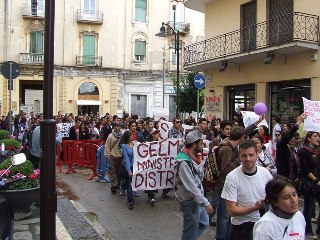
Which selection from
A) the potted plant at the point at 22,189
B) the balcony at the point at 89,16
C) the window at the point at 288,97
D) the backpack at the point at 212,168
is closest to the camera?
the backpack at the point at 212,168

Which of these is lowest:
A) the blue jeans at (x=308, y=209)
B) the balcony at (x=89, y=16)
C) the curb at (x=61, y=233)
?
the curb at (x=61, y=233)

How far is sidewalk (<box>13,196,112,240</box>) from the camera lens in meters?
6.20

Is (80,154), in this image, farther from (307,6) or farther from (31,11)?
(31,11)

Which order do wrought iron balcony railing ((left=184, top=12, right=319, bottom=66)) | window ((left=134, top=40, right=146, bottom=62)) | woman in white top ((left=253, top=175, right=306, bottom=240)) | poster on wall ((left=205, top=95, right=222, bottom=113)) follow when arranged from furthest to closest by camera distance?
1. window ((left=134, top=40, right=146, bottom=62))
2. poster on wall ((left=205, top=95, right=222, bottom=113))
3. wrought iron balcony railing ((left=184, top=12, right=319, bottom=66))
4. woman in white top ((left=253, top=175, right=306, bottom=240))

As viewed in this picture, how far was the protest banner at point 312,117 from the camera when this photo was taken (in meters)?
7.82

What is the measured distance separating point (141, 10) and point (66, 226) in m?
35.2

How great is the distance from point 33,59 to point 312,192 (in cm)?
3267

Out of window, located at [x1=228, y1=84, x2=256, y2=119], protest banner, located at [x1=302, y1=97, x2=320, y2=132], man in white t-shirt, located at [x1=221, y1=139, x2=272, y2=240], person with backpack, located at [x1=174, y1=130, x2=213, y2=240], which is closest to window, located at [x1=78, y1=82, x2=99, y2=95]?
window, located at [x1=228, y1=84, x2=256, y2=119]

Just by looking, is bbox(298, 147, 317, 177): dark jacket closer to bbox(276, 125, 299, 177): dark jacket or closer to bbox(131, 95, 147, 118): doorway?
bbox(276, 125, 299, 177): dark jacket

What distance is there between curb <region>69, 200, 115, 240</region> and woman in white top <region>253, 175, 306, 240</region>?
4014 millimetres

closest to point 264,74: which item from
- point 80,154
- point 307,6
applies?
point 307,6

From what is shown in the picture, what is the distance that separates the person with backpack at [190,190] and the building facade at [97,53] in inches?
1235

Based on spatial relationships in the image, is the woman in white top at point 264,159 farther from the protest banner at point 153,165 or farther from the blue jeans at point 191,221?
the protest banner at point 153,165

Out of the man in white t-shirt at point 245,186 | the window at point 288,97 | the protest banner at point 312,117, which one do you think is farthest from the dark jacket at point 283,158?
the window at point 288,97
